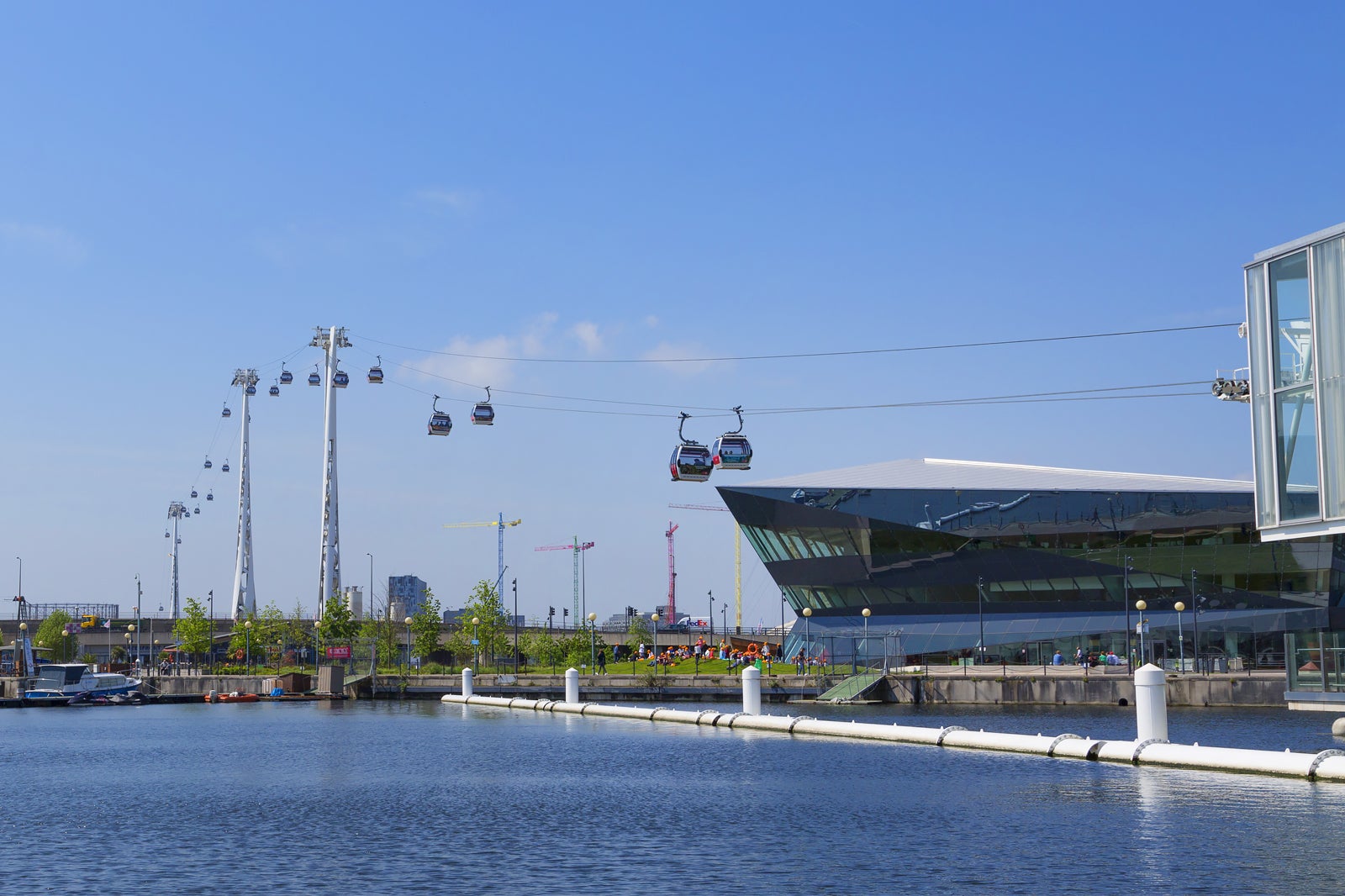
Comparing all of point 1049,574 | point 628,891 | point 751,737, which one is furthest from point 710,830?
point 1049,574

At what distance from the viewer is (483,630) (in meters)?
114

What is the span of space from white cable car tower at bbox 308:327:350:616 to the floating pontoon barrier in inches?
2018

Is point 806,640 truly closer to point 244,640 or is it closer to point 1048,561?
point 1048,561

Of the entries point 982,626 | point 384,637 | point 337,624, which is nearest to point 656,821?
point 982,626

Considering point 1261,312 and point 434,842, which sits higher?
point 1261,312

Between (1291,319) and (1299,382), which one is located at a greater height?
(1291,319)

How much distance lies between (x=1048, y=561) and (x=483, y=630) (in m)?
44.5

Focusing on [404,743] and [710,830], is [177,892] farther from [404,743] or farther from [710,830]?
[404,743]

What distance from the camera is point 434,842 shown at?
21.9m

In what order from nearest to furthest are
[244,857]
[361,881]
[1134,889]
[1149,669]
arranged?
[1134,889], [361,881], [244,857], [1149,669]

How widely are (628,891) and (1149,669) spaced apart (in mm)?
19442

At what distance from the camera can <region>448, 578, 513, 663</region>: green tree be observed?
373ft

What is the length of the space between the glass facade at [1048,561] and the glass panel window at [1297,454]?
51.5 metres

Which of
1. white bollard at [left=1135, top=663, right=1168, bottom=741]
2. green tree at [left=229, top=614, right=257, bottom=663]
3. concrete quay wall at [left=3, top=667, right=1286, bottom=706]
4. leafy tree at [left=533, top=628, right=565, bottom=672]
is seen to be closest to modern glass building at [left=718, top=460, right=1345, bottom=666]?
concrete quay wall at [left=3, top=667, right=1286, bottom=706]
